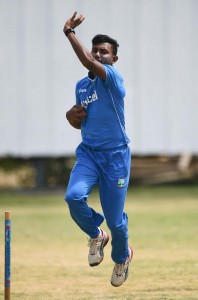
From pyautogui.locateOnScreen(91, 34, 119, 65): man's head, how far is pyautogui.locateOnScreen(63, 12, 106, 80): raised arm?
0.95ft

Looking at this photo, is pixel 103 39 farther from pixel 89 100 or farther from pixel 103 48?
pixel 89 100

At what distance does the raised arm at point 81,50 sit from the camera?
6.64 metres

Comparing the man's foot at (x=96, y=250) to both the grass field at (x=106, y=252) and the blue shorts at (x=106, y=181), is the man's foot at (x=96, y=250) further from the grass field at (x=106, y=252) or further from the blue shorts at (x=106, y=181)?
the grass field at (x=106, y=252)

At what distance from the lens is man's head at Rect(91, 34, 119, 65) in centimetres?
706

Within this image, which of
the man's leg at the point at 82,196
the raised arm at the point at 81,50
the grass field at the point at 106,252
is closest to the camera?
the raised arm at the point at 81,50

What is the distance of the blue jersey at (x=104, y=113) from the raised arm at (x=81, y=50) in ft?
0.68

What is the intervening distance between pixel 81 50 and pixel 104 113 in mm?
640

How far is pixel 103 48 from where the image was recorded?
7.08 metres

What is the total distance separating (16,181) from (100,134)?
13.2 metres

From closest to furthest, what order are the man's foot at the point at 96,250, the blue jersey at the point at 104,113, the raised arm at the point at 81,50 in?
1. the raised arm at the point at 81,50
2. the blue jersey at the point at 104,113
3. the man's foot at the point at 96,250

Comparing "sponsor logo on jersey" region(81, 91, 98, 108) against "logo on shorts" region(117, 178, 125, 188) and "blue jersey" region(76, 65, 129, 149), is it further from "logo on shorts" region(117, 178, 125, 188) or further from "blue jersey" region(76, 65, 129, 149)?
"logo on shorts" region(117, 178, 125, 188)

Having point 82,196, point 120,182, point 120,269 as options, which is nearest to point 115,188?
point 120,182

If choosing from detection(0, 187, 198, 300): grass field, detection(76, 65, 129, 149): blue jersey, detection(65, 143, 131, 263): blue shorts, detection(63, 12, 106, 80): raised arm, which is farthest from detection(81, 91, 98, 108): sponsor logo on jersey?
detection(0, 187, 198, 300): grass field

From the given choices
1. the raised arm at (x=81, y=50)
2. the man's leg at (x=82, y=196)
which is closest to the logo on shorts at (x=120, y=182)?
the man's leg at (x=82, y=196)
